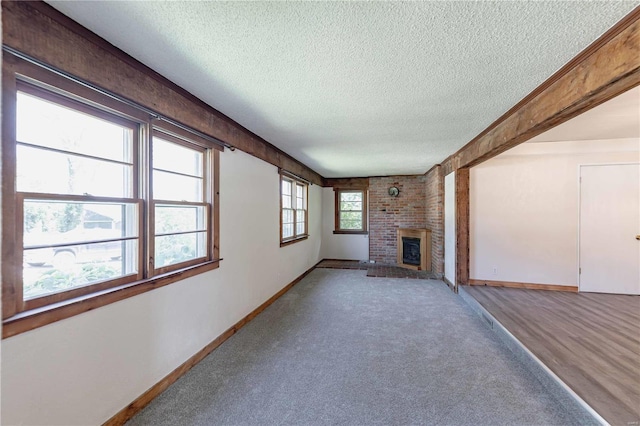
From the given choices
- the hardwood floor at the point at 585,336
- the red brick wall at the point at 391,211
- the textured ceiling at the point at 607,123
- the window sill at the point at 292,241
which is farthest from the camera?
the red brick wall at the point at 391,211

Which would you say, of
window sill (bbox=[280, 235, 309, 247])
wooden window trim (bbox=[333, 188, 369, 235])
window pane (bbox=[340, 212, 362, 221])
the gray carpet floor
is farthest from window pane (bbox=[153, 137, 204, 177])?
window pane (bbox=[340, 212, 362, 221])

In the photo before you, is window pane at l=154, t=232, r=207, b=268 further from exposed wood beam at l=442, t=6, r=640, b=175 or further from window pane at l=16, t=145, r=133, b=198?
exposed wood beam at l=442, t=6, r=640, b=175

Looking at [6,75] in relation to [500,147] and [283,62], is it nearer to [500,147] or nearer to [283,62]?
[283,62]

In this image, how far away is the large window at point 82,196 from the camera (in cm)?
137

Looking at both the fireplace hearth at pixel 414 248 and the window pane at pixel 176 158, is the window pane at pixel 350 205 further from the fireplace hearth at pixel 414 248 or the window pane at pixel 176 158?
the window pane at pixel 176 158

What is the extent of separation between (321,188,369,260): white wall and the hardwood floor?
11.8ft

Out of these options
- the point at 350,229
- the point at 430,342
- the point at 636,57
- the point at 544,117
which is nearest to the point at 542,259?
the point at 430,342

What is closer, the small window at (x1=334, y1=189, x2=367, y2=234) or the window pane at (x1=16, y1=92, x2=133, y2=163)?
the window pane at (x1=16, y1=92, x2=133, y2=163)

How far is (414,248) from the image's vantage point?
6695 mm

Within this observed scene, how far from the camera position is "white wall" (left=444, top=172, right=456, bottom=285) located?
4.78 m

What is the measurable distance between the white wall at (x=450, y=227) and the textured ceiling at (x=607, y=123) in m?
1.41

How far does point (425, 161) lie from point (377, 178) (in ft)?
6.81

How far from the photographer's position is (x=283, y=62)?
1.87m

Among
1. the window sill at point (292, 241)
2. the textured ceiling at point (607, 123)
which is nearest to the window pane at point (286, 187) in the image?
the window sill at point (292, 241)
